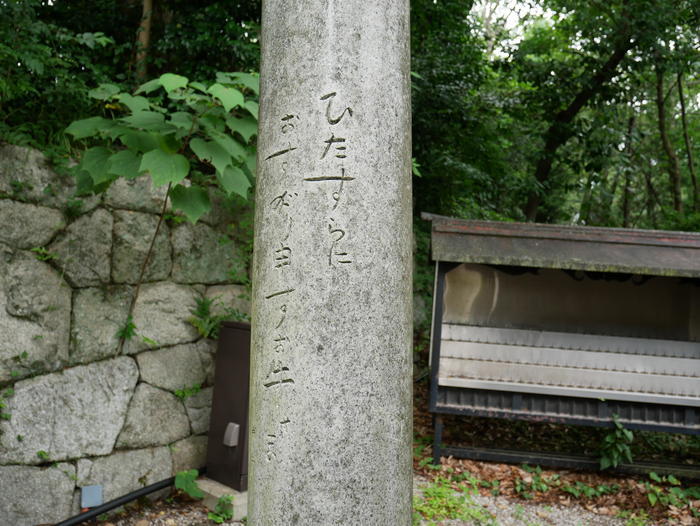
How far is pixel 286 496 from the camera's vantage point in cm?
170

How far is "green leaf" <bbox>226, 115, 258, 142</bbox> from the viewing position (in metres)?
3.56

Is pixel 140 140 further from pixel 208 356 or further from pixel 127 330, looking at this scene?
pixel 208 356

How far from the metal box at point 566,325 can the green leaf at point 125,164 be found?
2955mm

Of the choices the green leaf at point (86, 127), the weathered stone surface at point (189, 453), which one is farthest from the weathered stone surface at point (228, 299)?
the green leaf at point (86, 127)

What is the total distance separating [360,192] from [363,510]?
0.91 metres

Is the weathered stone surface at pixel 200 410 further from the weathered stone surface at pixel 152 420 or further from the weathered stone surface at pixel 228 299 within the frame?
the weathered stone surface at pixel 228 299

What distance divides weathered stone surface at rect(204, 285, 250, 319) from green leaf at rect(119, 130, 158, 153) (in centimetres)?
171

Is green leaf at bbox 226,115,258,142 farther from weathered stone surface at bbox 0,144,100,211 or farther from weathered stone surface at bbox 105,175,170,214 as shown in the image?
weathered stone surface at bbox 0,144,100,211

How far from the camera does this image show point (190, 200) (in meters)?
3.84

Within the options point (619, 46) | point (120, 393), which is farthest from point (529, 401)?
point (619, 46)

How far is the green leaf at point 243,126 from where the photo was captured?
356cm

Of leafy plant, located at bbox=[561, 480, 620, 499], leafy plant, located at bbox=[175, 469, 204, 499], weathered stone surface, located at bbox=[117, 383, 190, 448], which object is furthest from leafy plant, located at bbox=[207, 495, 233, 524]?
leafy plant, located at bbox=[561, 480, 620, 499]

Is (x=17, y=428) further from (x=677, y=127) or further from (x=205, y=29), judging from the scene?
(x=677, y=127)

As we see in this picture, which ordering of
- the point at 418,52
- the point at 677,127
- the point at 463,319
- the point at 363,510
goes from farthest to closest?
the point at 677,127, the point at 418,52, the point at 463,319, the point at 363,510
